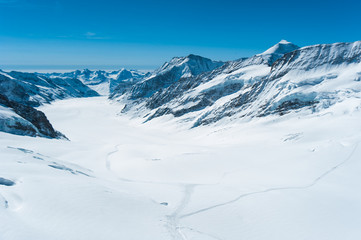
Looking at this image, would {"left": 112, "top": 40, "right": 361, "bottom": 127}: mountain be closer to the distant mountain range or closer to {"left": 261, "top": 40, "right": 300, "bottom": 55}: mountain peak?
the distant mountain range

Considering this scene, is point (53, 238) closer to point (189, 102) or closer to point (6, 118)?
point (6, 118)

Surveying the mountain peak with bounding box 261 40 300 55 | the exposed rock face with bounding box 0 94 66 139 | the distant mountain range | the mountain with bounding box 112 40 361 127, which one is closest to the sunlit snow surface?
the exposed rock face with bounding box 0 94 66 139

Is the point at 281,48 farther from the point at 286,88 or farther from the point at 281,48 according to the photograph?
the point at 286,88

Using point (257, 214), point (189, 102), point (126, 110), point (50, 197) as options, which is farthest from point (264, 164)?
point (126, 110)

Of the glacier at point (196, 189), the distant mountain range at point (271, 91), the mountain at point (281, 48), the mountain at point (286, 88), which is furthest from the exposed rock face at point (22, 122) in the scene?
the mountain at point (281, 48)

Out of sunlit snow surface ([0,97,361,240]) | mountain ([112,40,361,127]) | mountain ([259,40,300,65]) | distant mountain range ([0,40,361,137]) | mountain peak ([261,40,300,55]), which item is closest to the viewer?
sunlit snow surface ([0,97,361,240])

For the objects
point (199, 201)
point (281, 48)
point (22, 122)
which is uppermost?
Answer: point (281, 48)

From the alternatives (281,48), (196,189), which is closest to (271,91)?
(196,189)

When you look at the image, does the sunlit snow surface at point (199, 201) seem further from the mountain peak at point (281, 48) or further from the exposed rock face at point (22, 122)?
the mountain peak at point (281, 48)
